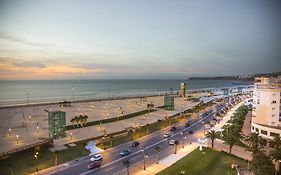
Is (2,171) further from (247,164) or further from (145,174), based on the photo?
(247,164)

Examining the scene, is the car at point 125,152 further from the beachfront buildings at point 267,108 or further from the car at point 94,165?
the beachfront buildings at point 267,108

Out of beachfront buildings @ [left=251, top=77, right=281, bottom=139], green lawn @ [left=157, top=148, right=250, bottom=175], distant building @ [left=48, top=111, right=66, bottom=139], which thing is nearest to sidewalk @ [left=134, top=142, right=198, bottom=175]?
green lawn @ [left=157, top=148, right=250, bottom=175]

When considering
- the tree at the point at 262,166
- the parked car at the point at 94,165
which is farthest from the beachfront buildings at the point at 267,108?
the parked car at the point at 94,165

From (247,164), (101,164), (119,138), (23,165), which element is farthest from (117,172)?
(247,164)

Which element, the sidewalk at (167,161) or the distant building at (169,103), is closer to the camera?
the sidewalk at (167,161)

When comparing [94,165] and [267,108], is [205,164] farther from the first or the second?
[267,108]

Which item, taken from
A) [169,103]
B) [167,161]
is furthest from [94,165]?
[169,103]
